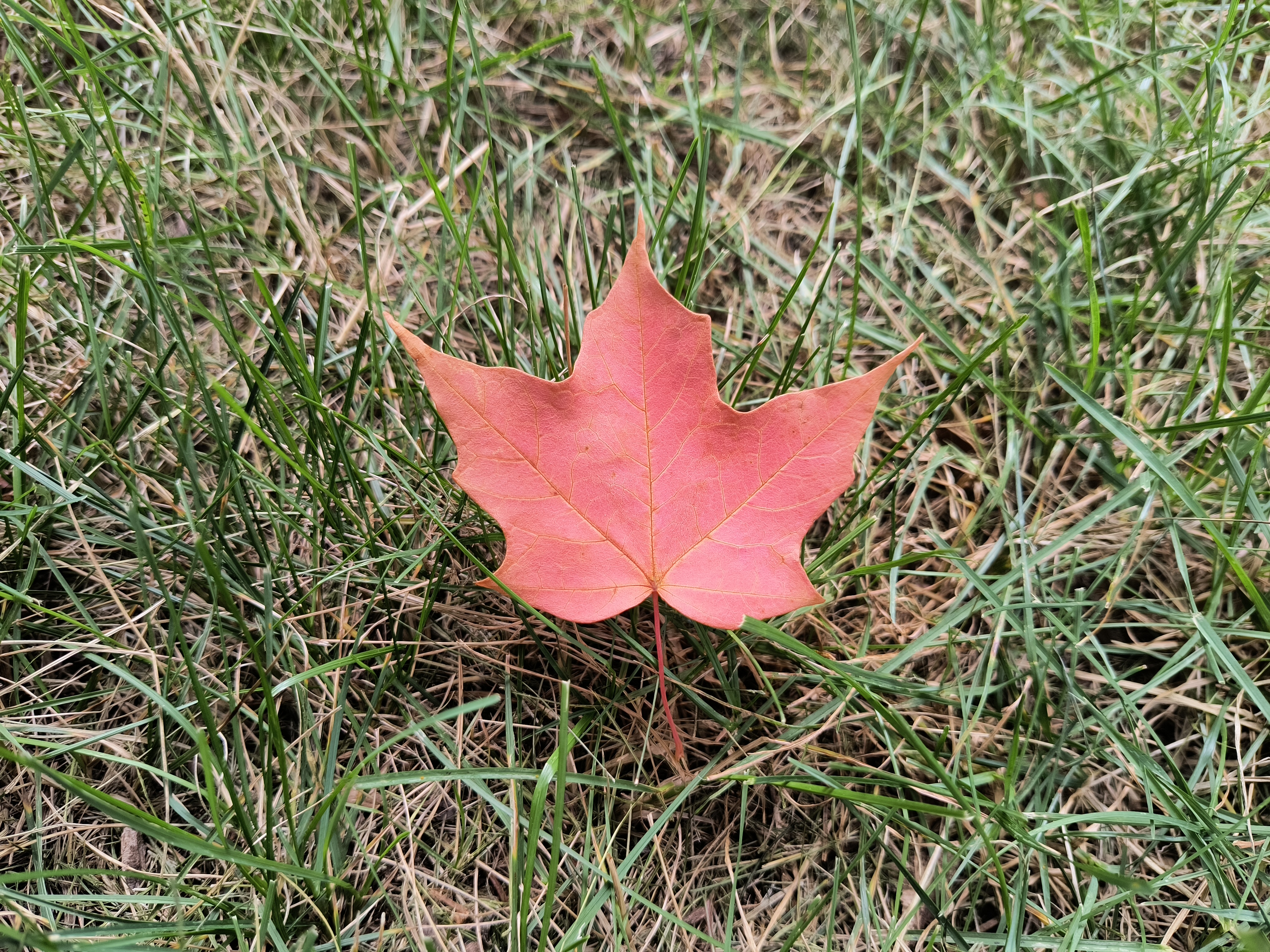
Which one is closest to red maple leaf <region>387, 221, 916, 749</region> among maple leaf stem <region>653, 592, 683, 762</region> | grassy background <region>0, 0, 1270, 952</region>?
maple leaf stem <region>653, 592, 683, 762</region>

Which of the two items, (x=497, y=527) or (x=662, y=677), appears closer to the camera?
(x=662, y=677)

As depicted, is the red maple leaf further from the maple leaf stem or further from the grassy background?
the grassy background

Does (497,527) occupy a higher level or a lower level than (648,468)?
lower

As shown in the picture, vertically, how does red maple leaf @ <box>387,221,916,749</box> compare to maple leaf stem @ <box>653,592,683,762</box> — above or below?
above

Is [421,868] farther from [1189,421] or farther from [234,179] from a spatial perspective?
[1189,421]

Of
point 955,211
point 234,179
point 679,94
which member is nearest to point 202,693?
point 234,179
